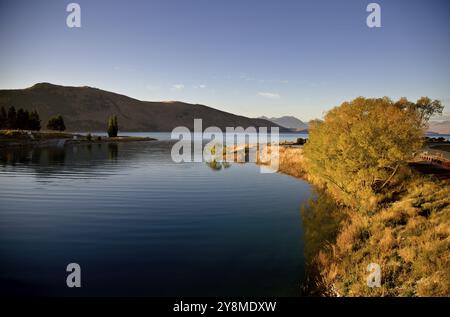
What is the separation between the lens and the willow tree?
25.7 m

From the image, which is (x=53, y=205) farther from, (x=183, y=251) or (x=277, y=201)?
(x=277, y=201)

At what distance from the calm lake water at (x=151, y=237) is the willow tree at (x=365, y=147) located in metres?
5.53

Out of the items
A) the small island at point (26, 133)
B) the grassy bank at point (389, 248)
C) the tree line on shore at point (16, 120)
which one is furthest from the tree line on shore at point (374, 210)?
the tree line on shore at point (16, 120)

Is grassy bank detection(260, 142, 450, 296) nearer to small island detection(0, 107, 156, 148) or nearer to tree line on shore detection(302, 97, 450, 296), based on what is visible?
tree line on shore detection(302, 97, 450, 296)

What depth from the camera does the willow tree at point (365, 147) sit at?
1012 inches

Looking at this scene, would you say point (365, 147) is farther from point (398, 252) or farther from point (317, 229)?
point (398, 252)

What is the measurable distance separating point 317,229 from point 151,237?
40.9 ft

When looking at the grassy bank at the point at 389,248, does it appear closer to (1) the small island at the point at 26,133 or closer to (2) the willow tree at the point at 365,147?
(2) the willow tree at the point at 365,147

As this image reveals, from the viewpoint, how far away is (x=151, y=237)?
20531 millimetres

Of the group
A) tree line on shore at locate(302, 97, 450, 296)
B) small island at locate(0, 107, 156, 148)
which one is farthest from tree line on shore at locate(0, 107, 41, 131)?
tree line on shore at locate(302, 97, 450, 296)

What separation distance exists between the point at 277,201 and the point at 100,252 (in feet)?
63.8

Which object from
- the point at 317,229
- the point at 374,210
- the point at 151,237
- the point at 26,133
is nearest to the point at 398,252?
the point at 317,229

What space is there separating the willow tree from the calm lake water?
5527 millimetres
